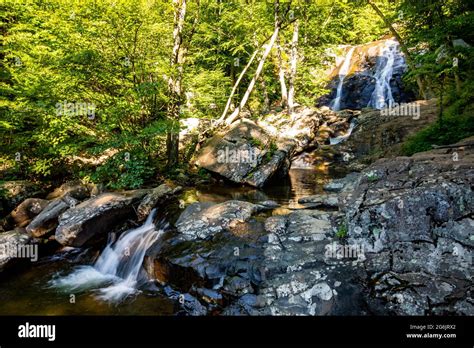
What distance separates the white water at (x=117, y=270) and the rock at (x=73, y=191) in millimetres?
2940

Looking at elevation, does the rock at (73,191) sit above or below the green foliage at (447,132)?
below

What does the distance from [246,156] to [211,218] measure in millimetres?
4773

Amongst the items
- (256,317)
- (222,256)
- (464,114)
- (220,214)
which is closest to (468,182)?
(256,317)

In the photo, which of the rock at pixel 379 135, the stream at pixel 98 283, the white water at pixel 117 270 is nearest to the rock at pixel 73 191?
the stream at pixel 98 283

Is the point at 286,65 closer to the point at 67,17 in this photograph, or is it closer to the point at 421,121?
the point at 421,121

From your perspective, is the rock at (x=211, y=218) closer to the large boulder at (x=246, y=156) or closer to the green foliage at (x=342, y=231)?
the green foliage at (x=342, y=231)

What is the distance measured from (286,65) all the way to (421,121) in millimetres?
9203

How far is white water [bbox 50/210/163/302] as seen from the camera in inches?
230

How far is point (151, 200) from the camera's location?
310 inches

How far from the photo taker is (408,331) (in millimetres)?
3209

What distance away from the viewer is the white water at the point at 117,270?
5832mm

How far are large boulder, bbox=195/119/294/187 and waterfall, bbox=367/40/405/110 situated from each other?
36.9 ft

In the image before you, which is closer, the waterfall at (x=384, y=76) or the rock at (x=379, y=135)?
the rock at (x=379, y=135)

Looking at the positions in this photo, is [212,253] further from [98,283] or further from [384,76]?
[384,76]
